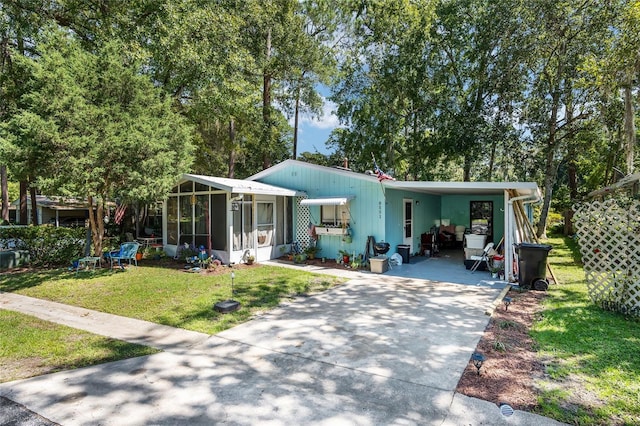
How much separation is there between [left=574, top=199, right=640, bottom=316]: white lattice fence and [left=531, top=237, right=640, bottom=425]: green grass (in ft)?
0.87

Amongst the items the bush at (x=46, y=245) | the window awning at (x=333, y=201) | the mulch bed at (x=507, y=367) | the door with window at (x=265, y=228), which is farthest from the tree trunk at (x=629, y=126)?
the bush at (x=46, y=245)

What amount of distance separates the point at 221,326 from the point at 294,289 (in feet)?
8.57

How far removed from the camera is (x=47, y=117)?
8.06m

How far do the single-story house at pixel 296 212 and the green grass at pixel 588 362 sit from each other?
3.69 meters

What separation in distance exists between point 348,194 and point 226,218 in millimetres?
4049

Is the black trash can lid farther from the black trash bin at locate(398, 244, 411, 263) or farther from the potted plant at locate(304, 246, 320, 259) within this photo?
the potted plant at locate(304, 246, 320, 259)

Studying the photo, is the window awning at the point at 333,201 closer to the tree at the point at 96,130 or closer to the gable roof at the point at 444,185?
the gable roof at the point at 444,185

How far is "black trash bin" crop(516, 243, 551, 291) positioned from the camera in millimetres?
7719

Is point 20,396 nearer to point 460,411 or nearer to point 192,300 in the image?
point 192,300

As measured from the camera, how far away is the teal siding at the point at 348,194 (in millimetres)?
10852

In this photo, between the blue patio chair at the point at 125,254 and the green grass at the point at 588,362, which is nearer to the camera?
the green grass at the point at 588,362

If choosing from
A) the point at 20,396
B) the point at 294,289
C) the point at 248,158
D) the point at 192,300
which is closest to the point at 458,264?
the point at 294,289

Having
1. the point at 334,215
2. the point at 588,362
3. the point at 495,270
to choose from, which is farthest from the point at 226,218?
the point at 588,362

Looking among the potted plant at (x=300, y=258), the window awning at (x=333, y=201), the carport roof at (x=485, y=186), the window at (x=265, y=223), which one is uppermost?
the carport roof at (x=485, y=186)
